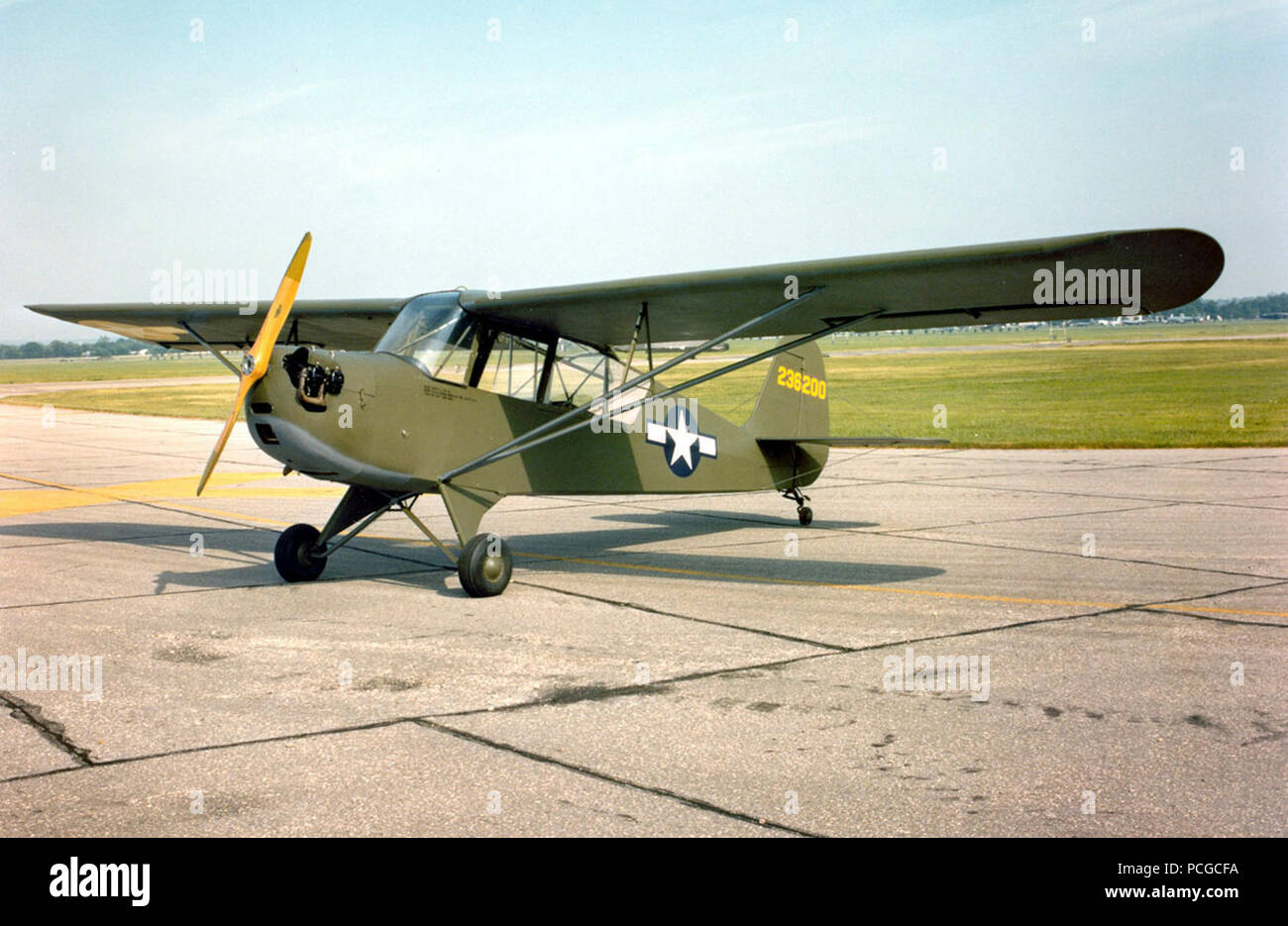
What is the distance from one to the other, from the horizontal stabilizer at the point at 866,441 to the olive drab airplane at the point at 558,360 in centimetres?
7

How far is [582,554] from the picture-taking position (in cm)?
1153

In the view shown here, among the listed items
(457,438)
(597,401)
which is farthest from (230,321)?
(597,401)

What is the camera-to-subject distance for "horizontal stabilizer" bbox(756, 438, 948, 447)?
40.0 ft

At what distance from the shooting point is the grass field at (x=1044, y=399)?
25391 millimetres

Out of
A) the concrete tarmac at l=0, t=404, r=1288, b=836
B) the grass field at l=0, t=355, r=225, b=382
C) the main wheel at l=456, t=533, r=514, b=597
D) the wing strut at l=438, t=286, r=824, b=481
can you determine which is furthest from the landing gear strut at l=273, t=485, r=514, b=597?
the grass field at l=0, t=355, r=225, b=382

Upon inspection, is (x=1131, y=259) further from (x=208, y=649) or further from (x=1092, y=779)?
(x=208, y=649)

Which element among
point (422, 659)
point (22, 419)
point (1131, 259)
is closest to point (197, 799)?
point (422, 659)

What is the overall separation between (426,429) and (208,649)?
2698mm

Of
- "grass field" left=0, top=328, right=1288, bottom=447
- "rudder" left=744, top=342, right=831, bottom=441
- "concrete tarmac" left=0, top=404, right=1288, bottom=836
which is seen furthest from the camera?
"grass field" left=0, top=328, right=1288, bottom=447

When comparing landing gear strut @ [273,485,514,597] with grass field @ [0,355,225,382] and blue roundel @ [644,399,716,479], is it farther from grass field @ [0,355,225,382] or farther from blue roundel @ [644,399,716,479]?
grass field @ [0,355,225,382]

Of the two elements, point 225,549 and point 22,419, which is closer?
point 225,549

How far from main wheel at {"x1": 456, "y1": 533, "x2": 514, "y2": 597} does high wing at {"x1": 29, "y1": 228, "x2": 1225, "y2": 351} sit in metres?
2.04

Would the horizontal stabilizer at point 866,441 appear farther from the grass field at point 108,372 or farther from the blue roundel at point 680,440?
the grass field at point 108,372
